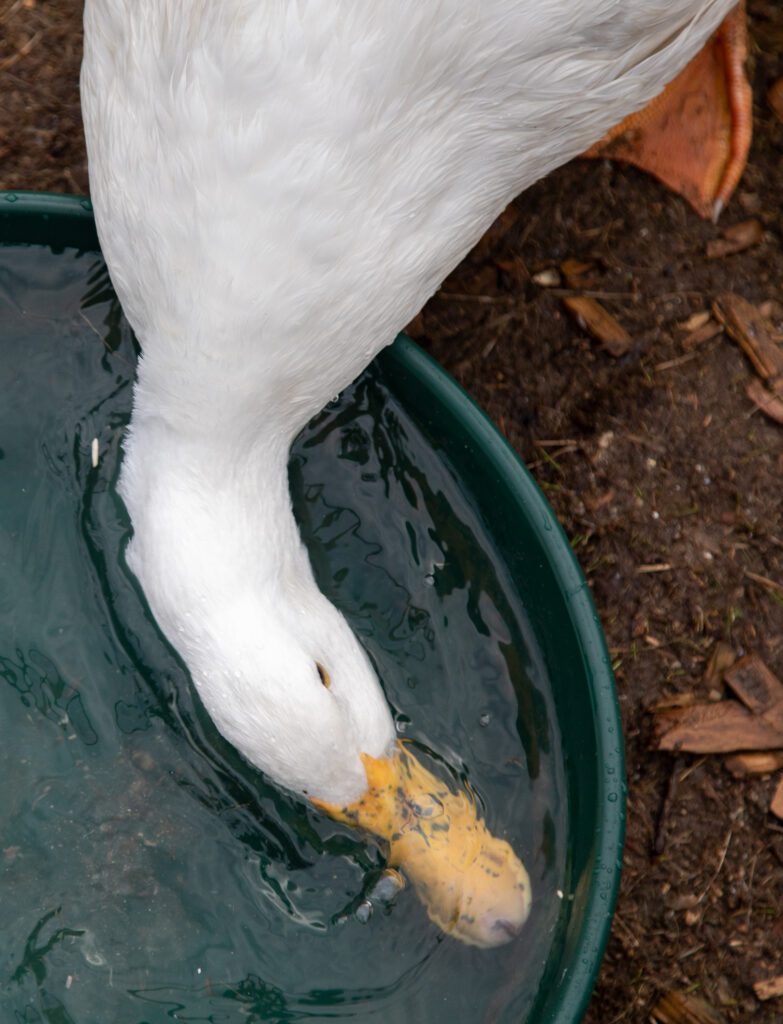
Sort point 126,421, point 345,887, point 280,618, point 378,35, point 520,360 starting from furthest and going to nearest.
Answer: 1. point 520,360
2. point 126,421
3. point 345,887
4. point 280,618
5. point 378,35

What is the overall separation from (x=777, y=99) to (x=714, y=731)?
154 cm

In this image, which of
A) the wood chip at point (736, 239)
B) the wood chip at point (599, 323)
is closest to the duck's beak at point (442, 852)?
the wood chip at point (599, 323)

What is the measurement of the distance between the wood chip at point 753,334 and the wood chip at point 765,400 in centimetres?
2

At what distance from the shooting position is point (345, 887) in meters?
2.06

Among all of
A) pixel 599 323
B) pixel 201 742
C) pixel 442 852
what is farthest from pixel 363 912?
pixel 599 323

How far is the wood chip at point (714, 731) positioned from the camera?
2.46m

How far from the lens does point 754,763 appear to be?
8.13 ft

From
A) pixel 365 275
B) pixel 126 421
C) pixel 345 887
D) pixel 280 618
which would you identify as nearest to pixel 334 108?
pixel 365 275

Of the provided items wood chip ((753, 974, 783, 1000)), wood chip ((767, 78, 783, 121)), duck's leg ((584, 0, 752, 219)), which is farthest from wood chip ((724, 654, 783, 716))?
wood chip ((767, 78, 783, 121))

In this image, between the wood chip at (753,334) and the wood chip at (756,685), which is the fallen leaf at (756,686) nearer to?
the wood chip at (756,685)

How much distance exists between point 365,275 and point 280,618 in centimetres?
56

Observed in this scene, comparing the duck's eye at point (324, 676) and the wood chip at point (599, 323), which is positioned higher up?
the wood chip at point (599, 323)

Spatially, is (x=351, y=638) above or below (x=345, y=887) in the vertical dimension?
above

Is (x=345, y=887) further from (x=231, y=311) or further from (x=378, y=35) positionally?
(x=378, y=35)
